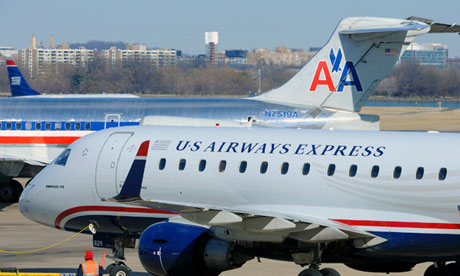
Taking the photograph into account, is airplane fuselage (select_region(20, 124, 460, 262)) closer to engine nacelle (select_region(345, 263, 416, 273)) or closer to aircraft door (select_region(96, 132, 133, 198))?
aircraft door (select_region(96, 132, 133, 198))

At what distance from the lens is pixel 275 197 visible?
2047cm

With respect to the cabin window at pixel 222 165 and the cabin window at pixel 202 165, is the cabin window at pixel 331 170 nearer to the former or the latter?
the cabin window at pixel 222 165

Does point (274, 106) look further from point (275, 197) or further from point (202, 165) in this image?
point (275, 197)

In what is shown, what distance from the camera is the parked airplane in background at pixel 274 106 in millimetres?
37906

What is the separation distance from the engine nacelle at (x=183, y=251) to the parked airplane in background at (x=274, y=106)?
17237mm

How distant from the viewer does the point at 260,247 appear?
19.9 metres

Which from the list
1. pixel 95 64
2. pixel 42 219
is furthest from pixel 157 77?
pixel 42 219

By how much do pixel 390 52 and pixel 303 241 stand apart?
20344 mm

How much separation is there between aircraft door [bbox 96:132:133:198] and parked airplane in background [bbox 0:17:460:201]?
15017 millimetres

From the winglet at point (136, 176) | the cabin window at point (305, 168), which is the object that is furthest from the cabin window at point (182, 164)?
the cabin window at point (305, 168)

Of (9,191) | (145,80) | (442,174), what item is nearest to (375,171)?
(442,174)

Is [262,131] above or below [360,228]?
above

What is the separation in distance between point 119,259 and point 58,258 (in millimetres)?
4459

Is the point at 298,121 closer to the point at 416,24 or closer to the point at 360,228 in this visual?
the point at 416,24
